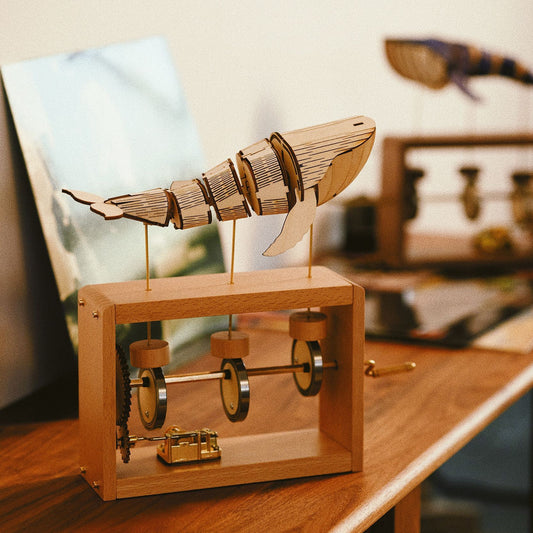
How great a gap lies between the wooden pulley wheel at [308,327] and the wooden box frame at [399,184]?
0.87 metres

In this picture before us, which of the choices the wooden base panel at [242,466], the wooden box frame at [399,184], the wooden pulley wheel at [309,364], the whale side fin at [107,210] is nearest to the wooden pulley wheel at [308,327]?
the wooden pulley wheel at [309,364]

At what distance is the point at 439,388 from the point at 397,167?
675 mm

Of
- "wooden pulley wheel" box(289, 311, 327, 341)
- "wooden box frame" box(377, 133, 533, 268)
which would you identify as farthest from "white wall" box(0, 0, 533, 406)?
"wooden pulley wheel" box(289, 311, 327, 341)

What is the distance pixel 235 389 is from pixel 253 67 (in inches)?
31.9

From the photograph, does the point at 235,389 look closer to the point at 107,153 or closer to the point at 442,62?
the point at 107,153

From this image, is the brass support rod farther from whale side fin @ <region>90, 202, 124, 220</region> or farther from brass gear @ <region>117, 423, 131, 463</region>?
whale side fin @ <region>90, 202, 124, 220</region>

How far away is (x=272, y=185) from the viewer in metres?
0.78

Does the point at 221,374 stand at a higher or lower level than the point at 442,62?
lower

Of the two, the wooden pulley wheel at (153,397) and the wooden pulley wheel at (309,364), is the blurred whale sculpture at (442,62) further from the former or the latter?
the wooden pulley wheel at (153,397)

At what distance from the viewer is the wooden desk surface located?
29.5 inches

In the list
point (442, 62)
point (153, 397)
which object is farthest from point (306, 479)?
point (442, 62)

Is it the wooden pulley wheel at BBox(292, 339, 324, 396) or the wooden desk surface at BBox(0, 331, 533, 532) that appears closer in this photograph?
the wooden desk surface at BBox(0, 331, 533, 532)

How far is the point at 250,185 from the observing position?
787mm

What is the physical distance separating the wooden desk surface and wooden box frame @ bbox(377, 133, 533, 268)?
517 mm
